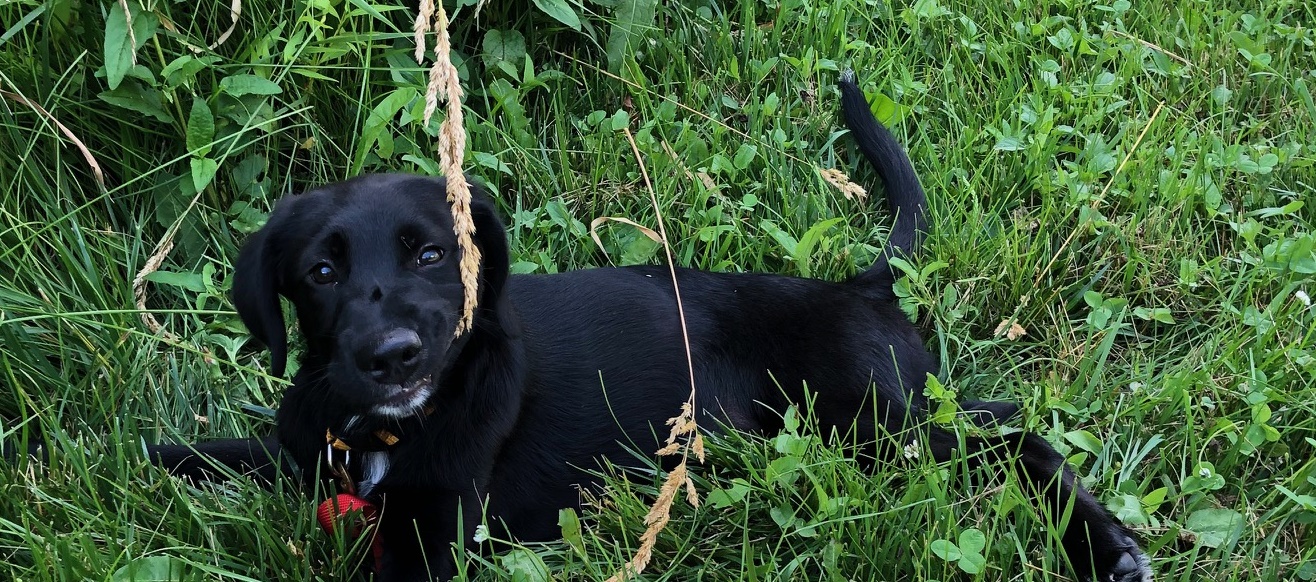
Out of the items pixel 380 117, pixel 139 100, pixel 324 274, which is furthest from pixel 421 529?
pixel 139 100

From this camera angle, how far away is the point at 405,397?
79.7 inches

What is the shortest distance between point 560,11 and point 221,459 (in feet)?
4.56

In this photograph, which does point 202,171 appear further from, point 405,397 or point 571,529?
point 571,529

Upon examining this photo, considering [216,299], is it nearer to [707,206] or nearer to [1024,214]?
[707,206]

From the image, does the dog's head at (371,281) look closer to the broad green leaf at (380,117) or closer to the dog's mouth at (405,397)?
the dog's mouth at (405,397)

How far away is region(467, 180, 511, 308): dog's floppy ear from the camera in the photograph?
2197 mm

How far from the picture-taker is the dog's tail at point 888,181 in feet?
9.02

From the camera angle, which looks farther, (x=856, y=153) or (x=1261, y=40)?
(x=1261, y=40)

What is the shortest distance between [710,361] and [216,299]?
123 centimetres

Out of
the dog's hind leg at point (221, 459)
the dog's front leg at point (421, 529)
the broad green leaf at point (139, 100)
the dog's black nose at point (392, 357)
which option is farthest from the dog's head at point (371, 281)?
the broad green leaf at point (139, 100)

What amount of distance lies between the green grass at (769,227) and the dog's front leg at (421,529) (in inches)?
3.8

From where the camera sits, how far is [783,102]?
332cm

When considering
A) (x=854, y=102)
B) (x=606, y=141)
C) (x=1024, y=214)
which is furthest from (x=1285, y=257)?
(x=606, y=141)

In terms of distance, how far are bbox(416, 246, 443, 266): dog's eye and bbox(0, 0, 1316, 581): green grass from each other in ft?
1.76
